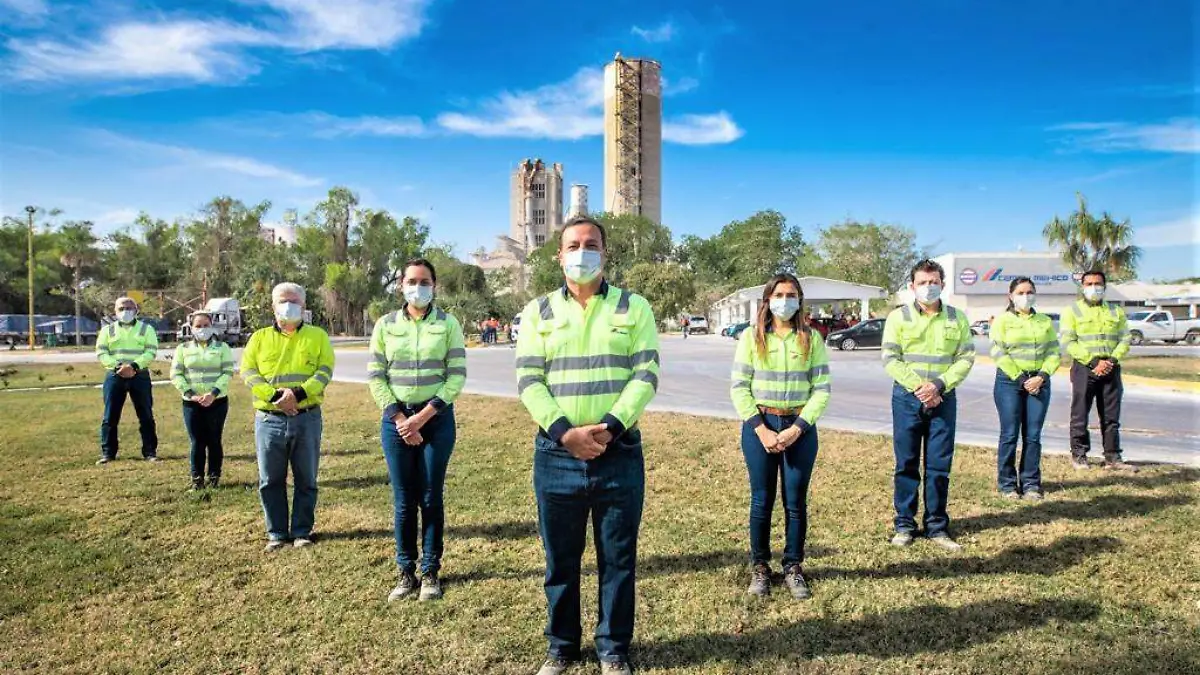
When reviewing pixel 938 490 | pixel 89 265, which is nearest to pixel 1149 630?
pixel 938 490

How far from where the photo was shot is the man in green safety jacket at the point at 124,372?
854cm

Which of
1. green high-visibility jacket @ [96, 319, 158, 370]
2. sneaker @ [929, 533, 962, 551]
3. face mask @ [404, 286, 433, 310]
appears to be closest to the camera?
face mask @ [404, 286, 433, 310]

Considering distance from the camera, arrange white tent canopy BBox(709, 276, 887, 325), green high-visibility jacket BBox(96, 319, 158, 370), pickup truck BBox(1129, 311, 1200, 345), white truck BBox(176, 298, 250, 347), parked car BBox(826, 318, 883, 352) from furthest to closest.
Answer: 1. white truck BBox(176, 298, 250, 347)
2. white tent canopy BBox(709, 276, 887, 325)
3. pickup truck BBox(1129, 311, 1200, 345)
4. parked car BBox(826, 318, 883, 352)
5. green high-visibility jacket BBox(96, 319, 158, 370)

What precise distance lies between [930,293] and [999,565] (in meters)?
1.94

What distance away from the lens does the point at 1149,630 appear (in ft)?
12.6

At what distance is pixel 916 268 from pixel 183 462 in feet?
27.2

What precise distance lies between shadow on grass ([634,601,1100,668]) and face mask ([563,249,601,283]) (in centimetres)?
198

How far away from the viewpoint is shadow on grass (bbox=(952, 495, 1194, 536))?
18.3ft

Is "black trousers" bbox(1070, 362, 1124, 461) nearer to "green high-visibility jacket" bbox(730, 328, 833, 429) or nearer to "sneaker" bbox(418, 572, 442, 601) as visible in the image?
"green high-visibility jacket" bbox(730, 328, 833, 429)

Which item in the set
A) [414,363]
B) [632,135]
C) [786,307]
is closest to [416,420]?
[414,363]

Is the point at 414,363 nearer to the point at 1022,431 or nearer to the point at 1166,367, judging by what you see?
→ the point at 1022,431

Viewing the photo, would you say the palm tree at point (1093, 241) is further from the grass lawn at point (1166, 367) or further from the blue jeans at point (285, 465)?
the blue jeans at point (285, 465)

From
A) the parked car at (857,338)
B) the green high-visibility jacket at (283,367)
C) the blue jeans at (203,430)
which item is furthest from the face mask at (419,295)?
the parked car at (857,338)

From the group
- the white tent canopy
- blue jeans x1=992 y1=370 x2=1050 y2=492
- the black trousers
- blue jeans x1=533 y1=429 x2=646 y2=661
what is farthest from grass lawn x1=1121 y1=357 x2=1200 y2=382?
the white tent canopy
